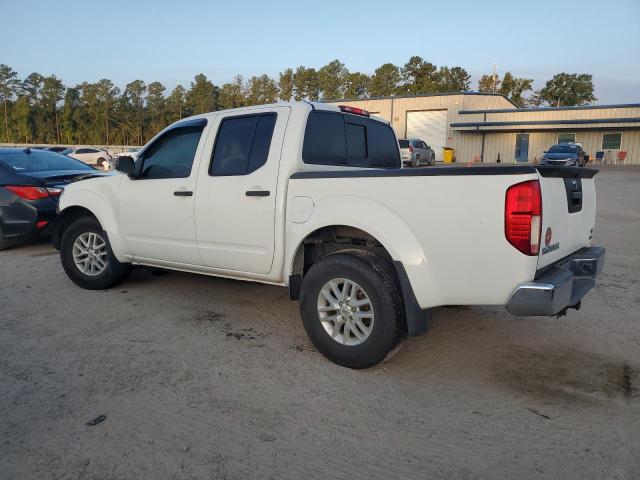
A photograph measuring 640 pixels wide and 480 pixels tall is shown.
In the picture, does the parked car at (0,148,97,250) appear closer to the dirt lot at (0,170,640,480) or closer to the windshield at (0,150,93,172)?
the windshield at (0,150,93,172)

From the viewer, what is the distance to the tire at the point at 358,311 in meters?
3.33

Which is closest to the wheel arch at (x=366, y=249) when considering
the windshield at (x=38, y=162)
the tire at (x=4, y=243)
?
the tire at (x=4, y=243)

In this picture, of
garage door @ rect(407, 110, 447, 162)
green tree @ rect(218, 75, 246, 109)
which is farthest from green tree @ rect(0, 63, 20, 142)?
garage door @ rect(407, 110, 447, 162)

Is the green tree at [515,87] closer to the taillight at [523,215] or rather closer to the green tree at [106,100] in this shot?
the green tree at [106,100]

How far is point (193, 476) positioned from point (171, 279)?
13.0 ft

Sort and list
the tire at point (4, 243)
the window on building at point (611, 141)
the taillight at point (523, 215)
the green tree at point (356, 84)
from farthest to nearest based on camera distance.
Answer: the green tree at point (356, 84) < the window on building at point (611, 141) < the tire at point (4, 243) < the taillight at point (523, 215)

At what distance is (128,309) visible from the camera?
194 inches

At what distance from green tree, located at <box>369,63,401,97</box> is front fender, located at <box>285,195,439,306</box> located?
8113 cm

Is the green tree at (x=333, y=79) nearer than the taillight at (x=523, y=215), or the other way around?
the taillight at (x=523, y=215)

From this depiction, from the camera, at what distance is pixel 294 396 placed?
10.5ft

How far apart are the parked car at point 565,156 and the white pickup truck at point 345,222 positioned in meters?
25.6

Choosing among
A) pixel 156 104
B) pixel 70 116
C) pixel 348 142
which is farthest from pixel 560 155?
pixel 70 116

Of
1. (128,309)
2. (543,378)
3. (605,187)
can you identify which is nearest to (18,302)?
(128,309)

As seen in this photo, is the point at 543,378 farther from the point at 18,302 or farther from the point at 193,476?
the point at 18,302
